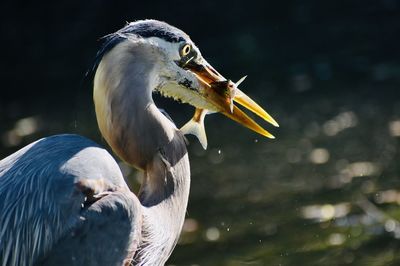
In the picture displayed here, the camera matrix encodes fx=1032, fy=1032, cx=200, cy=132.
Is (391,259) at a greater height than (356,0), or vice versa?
(391,259)

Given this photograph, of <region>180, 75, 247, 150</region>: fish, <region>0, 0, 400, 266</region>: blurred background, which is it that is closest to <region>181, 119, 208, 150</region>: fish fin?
<region>180, 75, 247, 150</region>: fish

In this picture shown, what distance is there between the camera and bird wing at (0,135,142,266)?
511 centimetres

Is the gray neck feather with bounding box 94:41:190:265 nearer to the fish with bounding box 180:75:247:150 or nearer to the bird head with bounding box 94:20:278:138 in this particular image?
the bird head with bounding box 94:20:278:138

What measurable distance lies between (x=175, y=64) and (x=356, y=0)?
396 inches

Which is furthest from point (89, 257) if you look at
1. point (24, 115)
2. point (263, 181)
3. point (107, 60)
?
point (24, 115)

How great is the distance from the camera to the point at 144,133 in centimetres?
574

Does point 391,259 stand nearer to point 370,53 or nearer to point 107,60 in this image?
point 107,60

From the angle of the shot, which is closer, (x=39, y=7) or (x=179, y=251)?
(x=179, y=251)

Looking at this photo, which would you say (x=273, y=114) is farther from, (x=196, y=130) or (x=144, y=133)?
(x=144, y=133)

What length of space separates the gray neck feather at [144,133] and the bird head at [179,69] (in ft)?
0.12

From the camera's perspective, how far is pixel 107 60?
5.69 m

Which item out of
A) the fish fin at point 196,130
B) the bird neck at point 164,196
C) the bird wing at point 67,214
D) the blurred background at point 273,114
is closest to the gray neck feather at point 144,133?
the bird neck at point 164,196

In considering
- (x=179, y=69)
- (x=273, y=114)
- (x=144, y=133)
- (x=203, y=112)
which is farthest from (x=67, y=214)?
(x=273, y=114)

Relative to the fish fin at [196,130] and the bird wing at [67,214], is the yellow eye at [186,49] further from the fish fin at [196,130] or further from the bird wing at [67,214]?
the bird wing at [67,214]
